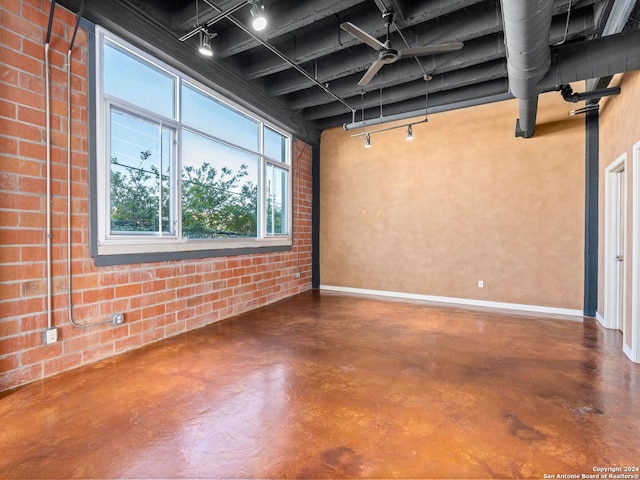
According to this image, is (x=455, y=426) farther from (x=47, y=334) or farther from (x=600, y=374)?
(x=47, y=334)

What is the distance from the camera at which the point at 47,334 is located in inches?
111

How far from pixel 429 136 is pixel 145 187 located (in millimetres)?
5116

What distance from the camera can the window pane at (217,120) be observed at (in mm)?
4344

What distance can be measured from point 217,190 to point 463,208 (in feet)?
14.6

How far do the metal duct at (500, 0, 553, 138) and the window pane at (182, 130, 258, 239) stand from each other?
3.78m

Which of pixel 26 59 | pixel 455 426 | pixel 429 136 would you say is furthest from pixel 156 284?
pixel 429 136

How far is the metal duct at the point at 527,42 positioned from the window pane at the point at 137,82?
368 cm

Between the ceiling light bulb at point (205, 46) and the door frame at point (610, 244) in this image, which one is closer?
the ceiling light bulb at point (205, 46)

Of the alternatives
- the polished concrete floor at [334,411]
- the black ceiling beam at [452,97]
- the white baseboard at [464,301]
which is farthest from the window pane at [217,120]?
the white baseboard at [464,301]

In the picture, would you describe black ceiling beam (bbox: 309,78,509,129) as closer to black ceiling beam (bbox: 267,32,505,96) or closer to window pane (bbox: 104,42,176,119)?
black ceiling beam (bbox: 267,32,505,96)

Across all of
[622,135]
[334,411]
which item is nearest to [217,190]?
[334,411]

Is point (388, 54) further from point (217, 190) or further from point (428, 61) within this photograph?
point (217, 190)

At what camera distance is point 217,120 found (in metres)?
4.82

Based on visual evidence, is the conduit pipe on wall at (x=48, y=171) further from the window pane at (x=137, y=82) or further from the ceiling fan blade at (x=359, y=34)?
the ceiling fan blade at (x=359, y=34)
